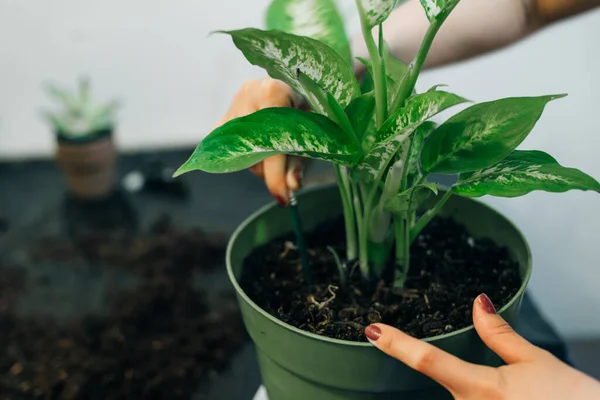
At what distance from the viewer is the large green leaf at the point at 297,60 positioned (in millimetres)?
370

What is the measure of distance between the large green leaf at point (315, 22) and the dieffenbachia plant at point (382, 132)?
55 millimetres

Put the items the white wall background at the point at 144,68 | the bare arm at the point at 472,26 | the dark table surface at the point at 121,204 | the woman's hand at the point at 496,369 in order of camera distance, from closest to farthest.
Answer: the woman's hand at the point at 496,369 → the bare arm at the point at 472,26 → the white wall background at the point at 144,68 → the dark table surface at the point at 121,204

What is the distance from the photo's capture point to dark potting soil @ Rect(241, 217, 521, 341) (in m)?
0.47

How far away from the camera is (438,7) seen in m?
0.37

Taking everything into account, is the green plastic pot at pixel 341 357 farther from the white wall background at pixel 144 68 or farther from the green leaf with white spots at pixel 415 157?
the white wall background at pixel 144 68

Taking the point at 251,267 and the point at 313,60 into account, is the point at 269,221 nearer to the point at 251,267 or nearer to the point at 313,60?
the point at 251,267

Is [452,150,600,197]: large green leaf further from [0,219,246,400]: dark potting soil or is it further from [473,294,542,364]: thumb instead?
[0,219,246,400]: dark potting soil

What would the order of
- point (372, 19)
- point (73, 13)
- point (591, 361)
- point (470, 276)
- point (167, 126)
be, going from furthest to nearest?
1. point (167, 126)
2. point (73, 13)
3. point (591, 361)
4. point (470, 276)
5. point (372, 19)

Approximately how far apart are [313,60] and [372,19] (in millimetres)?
50

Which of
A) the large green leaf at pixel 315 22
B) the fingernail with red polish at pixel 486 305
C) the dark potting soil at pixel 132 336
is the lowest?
the dark potting soil at pixel 132 336

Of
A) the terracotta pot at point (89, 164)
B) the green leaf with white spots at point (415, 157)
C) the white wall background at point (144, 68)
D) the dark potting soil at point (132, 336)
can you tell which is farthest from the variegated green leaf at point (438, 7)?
the terracotta pot at point (89, 164)

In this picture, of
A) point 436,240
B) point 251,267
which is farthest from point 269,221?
point 436,240

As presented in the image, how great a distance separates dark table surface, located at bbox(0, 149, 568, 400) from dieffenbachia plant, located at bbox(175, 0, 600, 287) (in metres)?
0.68

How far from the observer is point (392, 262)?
0.57 meters
